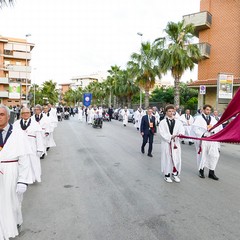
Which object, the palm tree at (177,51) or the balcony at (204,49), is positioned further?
the balcony at (204,49)

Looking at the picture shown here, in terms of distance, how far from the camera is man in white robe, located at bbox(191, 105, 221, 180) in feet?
23.0

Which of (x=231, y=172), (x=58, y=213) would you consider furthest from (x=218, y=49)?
(x=58, y=213)

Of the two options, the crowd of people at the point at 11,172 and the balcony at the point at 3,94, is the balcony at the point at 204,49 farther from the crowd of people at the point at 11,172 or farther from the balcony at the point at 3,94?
the balcony at the point at 3,94

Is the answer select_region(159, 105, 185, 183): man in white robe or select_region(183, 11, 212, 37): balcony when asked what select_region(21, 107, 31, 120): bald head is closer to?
select_region(159, 105, 185, 183): man in white robe

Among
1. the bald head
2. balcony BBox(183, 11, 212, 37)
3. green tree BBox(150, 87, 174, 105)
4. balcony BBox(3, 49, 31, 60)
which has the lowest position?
the bald head

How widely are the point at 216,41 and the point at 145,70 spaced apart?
25.1 ft

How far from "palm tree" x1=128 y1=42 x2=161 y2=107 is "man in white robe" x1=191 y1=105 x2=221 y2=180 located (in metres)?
22.4

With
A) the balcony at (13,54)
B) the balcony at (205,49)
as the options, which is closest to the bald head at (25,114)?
the balcony at (205,49)

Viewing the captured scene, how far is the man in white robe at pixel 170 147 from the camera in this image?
263 inches

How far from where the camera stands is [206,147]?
23.3 ft

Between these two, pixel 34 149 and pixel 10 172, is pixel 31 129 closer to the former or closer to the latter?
pixel 34 149

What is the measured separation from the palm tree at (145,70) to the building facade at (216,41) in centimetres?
480

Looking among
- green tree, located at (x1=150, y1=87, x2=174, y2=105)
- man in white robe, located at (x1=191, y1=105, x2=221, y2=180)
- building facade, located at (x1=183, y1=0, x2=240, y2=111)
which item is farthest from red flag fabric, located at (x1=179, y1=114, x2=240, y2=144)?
green tree, located at (x1=150, y1=87, x2=174, y2=105)

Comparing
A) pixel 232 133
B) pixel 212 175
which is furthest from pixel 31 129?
pixel 232 133
